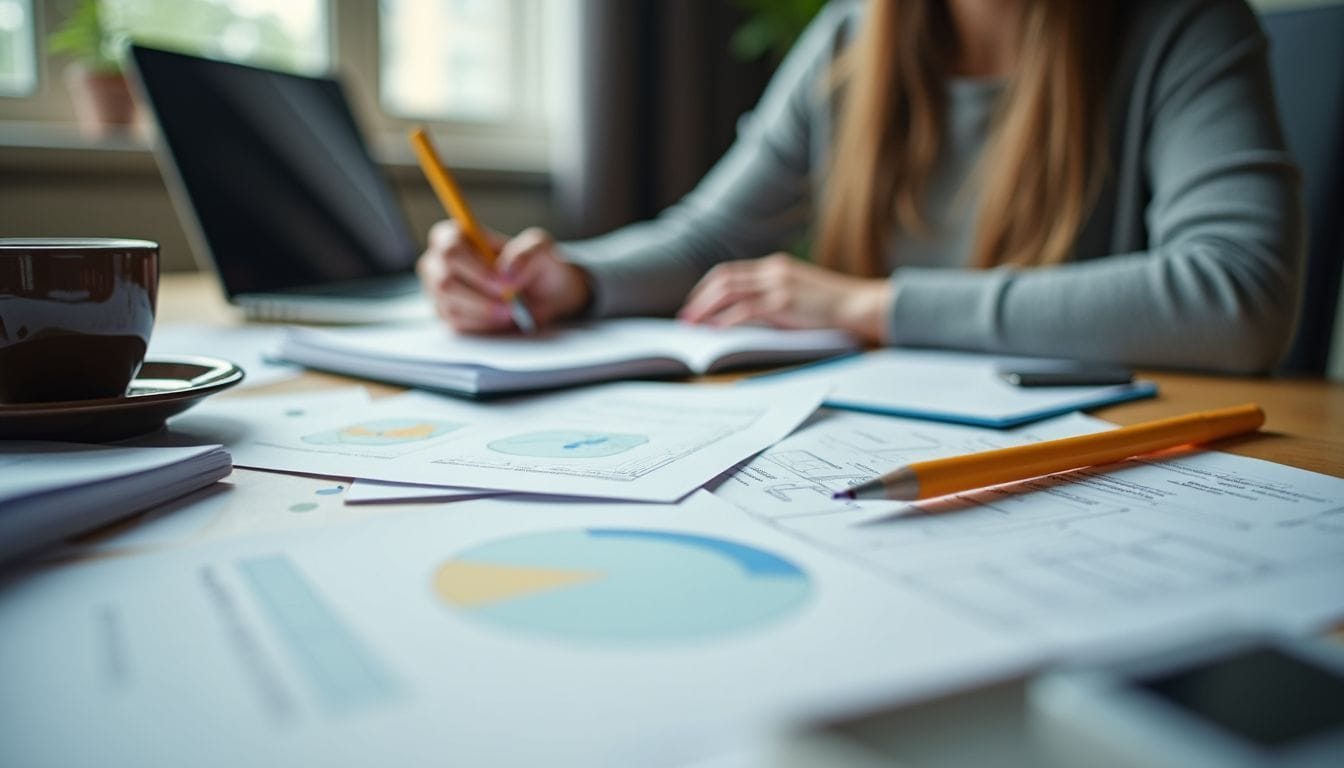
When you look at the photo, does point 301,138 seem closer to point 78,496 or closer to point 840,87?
point 840,87

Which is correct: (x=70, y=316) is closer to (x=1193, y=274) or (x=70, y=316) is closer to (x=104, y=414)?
(x=104, y=414)

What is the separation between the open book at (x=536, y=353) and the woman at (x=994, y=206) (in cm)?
6

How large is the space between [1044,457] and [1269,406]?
0.35 metres

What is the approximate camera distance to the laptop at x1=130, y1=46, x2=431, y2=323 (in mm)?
990

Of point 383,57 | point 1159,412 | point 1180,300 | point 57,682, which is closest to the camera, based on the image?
point 57,682

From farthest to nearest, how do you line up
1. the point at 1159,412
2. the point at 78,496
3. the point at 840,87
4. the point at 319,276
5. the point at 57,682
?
the point at 840,87 → the point at 319,276 → the point at 1159,412 → the point at 78,496 → the point at 57,682

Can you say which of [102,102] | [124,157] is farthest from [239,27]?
[124,157]

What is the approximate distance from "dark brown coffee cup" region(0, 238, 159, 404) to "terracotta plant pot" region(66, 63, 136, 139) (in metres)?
1.29

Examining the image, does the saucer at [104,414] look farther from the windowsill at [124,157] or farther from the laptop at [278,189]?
the windowsill at [124,157]

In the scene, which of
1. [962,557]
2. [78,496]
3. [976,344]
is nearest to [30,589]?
[78,496]

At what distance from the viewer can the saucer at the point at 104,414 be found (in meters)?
0.45

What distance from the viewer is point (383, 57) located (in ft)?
6.66

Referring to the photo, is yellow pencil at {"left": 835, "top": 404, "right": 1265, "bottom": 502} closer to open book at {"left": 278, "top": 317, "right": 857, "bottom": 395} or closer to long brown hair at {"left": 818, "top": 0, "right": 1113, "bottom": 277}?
open book at {"left": 278, "top": 317, "right": 857, "bottom": 395}

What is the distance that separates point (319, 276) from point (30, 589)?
884 millimetres
